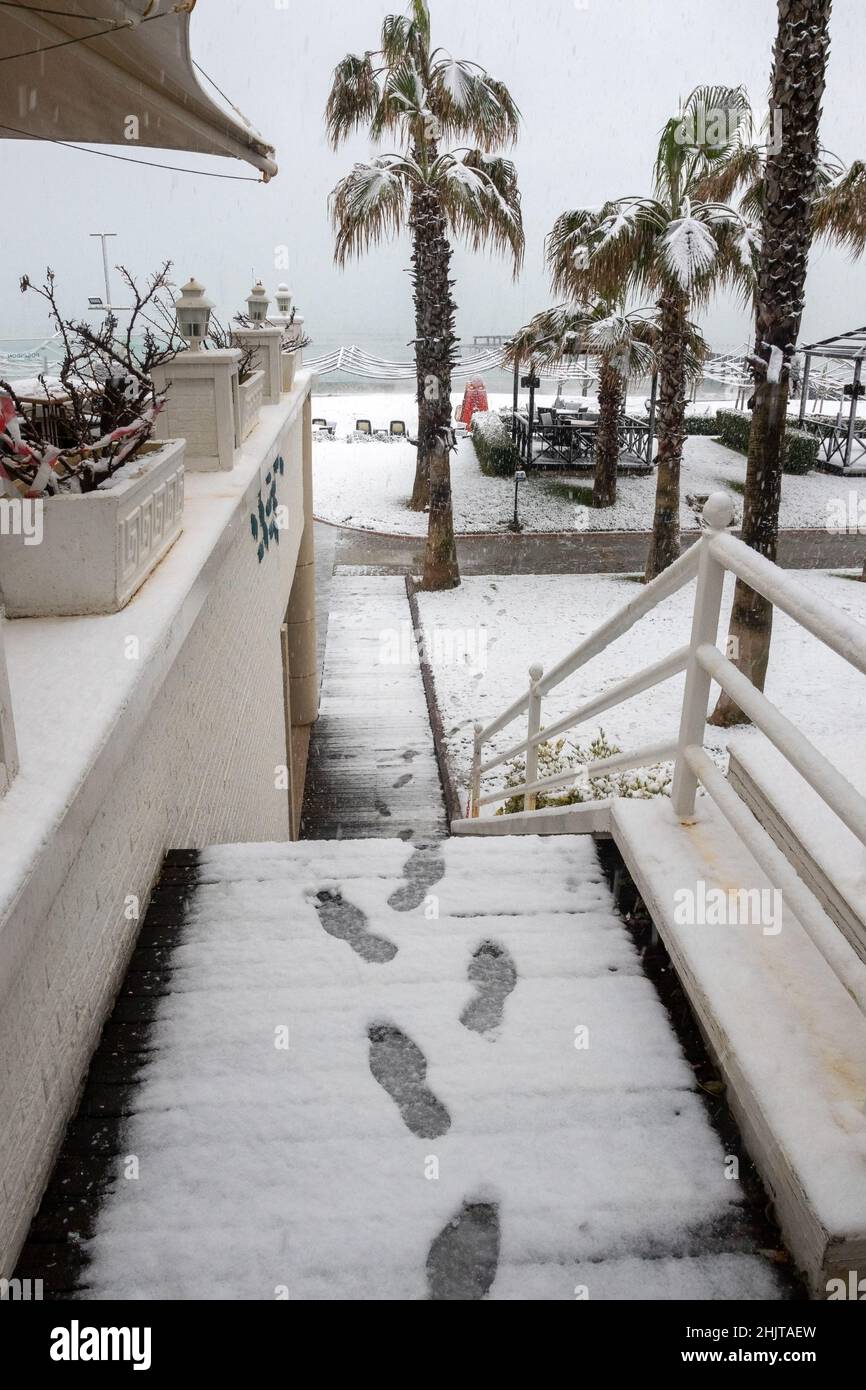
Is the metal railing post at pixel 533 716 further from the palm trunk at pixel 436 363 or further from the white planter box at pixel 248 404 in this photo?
the palm trunk at pixel 436 363

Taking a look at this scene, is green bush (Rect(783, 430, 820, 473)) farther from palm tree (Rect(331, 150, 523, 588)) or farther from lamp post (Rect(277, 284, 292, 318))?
lamp post (Rect(277, 284, 292, 318))

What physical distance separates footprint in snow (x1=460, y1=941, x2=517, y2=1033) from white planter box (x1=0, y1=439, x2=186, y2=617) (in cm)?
156

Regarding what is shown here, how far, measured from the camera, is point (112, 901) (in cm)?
262

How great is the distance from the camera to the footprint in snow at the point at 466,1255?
1.81 m

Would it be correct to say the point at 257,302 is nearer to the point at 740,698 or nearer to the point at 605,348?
the point at 740,698

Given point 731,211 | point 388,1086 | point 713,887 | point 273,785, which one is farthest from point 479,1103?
point 731,211

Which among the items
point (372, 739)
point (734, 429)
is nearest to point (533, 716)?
point (372, 739)

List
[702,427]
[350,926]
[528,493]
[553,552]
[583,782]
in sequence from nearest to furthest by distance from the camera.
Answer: [350,926] < [583,782] < [553,552] < [528,493] < [702,427]

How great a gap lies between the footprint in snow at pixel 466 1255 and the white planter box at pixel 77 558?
6.49 feet

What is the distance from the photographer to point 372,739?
10.9m

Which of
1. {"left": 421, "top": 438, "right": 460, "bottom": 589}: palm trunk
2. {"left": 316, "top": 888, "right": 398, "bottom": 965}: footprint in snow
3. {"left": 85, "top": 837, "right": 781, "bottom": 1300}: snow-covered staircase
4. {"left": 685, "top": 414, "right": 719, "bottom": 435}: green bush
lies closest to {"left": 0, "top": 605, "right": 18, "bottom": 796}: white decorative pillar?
{"left": 85, "top": 837, "right": 781, "bottom": 1300}: snow-covered staircase

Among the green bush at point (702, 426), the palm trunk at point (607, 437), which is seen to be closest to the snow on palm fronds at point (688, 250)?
the palm trunk at point (607, 437)

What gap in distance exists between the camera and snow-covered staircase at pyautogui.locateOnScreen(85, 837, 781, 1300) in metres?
1.86

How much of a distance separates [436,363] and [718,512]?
525 inches
